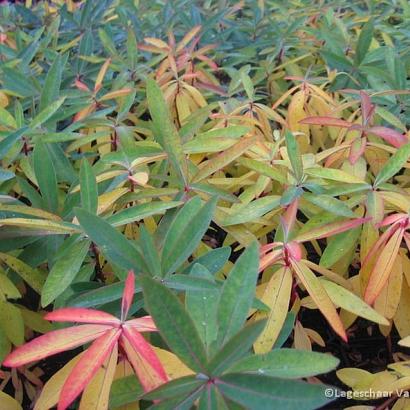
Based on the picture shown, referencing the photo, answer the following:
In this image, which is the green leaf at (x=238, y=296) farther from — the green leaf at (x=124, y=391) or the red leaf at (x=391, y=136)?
the red leaf at (x=391, y=136)

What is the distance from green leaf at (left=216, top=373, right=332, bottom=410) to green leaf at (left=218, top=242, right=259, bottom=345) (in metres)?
0.06

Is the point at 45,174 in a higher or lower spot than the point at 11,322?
higher

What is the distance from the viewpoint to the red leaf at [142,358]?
2.05ft

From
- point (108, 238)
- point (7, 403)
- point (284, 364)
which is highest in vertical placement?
point (108, 238)

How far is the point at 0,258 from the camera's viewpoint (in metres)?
0.91

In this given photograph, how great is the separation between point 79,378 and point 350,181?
0.54 m

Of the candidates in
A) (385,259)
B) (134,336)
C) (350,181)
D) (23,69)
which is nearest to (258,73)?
(23,69)

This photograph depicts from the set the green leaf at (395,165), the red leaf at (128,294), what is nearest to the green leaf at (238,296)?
the red leaf at (128,294)

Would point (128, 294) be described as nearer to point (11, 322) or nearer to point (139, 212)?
point (139, 212)

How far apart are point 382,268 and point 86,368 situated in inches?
17.3

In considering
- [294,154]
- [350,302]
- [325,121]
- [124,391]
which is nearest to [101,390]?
[124,391]

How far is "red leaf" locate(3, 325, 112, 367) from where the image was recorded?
62cm

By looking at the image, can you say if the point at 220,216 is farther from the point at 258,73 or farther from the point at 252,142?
the point at 258,73

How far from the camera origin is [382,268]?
0.81m
